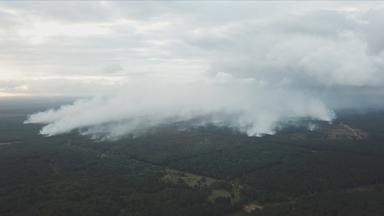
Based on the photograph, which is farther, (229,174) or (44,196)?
(229,174)

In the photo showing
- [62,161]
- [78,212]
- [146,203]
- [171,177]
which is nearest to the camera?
[78,212]

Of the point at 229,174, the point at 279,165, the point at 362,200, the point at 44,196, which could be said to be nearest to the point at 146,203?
the point at 44,196

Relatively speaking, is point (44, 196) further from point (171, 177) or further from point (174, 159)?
point (174, 159)

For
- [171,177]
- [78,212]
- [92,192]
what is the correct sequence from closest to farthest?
[78,212] → [92,192] → [171,177]

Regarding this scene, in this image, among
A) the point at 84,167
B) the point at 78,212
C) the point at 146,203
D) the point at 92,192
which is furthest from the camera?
the point at 84,167

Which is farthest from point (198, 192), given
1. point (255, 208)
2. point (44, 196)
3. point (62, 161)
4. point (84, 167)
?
point (62, 161)

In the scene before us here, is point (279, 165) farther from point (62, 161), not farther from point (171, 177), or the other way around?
point (62, 161)

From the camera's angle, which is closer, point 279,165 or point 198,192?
point 198,192

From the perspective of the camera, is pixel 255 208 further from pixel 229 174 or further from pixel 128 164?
pixel 128 164

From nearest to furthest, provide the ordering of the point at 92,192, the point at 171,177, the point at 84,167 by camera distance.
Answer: the point at 92,192, the point at 171,177, the point at 84,167
